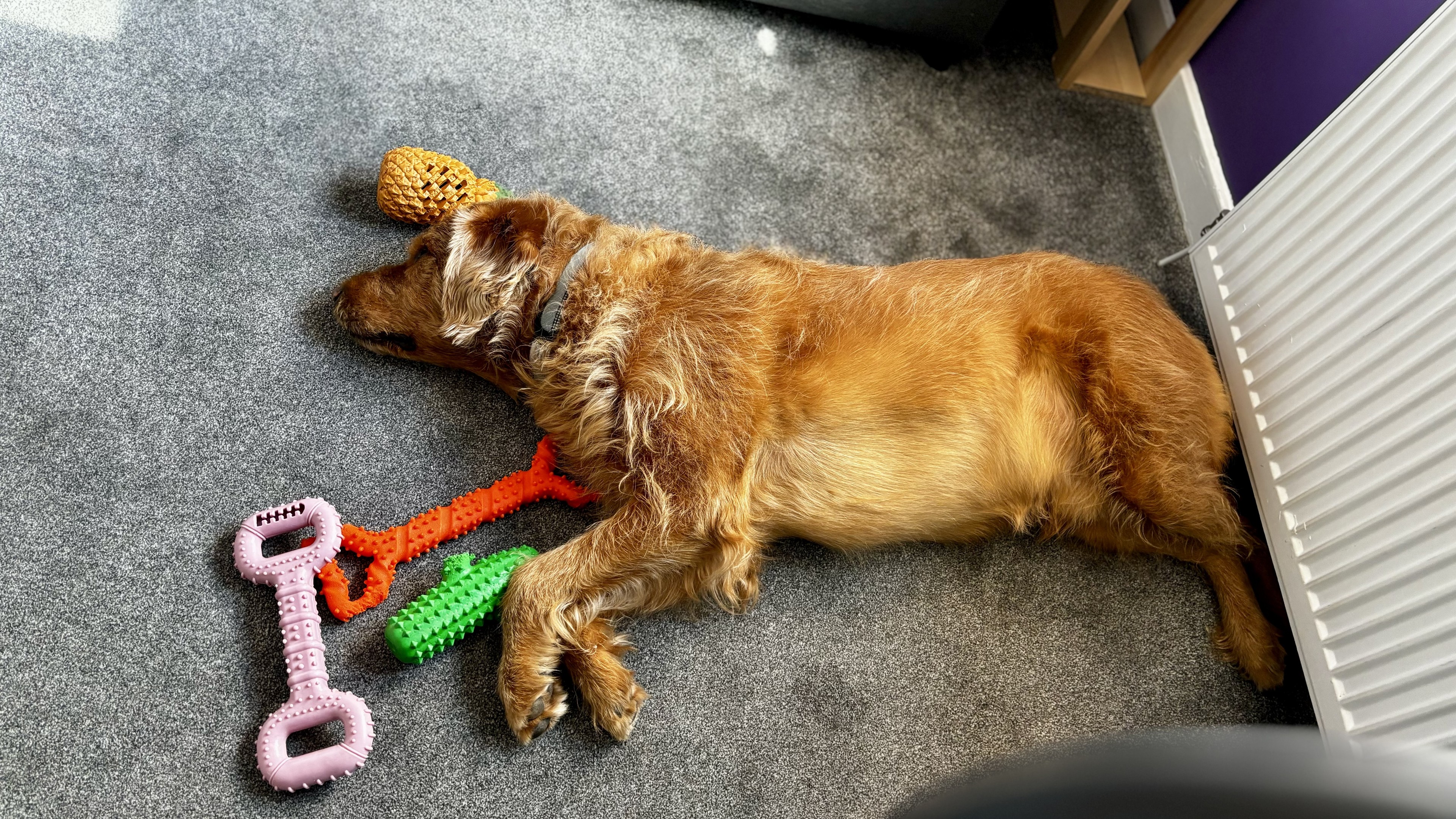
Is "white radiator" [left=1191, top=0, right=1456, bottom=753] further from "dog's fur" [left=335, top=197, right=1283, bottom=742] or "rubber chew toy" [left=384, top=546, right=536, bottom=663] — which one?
"rubber chew toy" [left=384, top=546, right=536, bottom=663]

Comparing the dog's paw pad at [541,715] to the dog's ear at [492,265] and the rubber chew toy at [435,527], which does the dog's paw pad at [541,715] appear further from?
the dog's ear at [492,265]

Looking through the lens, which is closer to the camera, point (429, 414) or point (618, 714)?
point (618, 714)

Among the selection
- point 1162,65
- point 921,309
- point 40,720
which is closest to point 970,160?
point 1162,65

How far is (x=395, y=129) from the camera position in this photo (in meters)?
2.69

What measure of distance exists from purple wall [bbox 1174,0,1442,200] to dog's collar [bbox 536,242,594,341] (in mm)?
2070

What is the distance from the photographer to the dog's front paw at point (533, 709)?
1.96 meters

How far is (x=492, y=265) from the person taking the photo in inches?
85.3

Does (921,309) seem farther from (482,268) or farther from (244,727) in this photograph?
(244,727)

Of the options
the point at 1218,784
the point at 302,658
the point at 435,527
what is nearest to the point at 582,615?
the point at 435,527

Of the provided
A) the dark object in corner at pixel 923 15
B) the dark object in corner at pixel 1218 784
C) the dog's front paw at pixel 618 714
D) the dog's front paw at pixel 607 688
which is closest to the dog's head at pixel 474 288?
the dog's front paw at pixel 607 688

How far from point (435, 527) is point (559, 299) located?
64cm

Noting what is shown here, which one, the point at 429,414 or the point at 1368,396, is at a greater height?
A: the point at 1368,396

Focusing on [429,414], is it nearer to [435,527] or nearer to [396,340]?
[396,340]

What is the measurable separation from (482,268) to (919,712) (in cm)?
155
